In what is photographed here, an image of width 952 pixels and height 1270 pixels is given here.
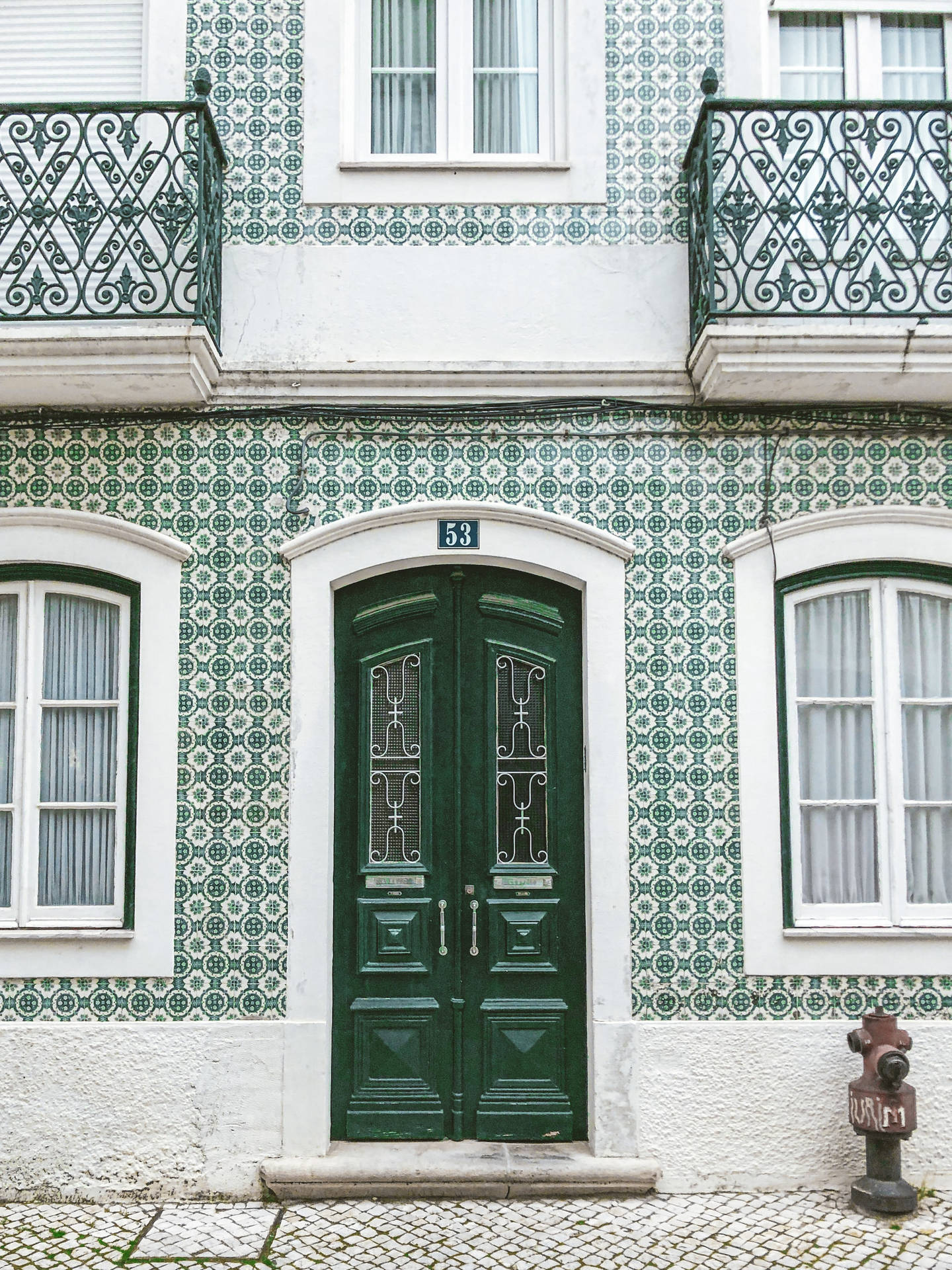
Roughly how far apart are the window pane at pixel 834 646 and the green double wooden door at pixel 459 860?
1.19m

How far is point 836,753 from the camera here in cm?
585

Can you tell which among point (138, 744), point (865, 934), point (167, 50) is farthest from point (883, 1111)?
point (167, 50)

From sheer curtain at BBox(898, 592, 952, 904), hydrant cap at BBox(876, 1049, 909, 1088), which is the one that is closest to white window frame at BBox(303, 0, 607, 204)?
sheer curtain at BBox(898, 592, 952, 904)

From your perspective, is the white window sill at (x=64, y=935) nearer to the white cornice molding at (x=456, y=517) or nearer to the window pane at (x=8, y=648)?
the window pane at (x=8, y=648)

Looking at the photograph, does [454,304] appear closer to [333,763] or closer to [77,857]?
[333,763]

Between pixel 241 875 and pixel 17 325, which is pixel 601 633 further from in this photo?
pixel 17 325

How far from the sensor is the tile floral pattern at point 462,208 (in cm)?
597

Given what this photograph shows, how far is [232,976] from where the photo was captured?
219 inches

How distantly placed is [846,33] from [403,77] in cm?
249

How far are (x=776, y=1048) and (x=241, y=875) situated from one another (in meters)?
2.79

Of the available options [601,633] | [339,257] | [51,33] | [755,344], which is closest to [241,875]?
[601,633]

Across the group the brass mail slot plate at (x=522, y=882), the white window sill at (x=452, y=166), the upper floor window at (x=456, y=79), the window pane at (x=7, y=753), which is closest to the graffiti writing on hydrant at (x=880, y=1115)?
the brass mail slot plate at (x=522, y=882)

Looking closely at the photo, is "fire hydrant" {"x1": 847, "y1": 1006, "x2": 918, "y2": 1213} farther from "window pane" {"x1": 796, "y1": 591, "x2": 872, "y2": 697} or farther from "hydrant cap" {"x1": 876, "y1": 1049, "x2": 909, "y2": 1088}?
"window pane" {"x1": 796, "y1": 591, "x2": 872, "y2": 697}

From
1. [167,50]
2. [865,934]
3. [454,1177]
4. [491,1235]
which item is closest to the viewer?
[491,1235]
